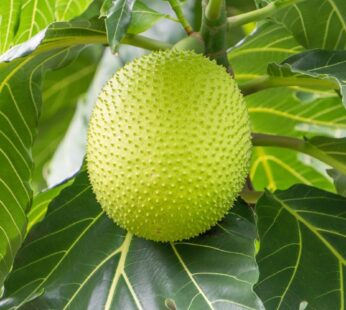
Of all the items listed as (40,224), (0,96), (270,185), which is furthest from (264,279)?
(270,185)

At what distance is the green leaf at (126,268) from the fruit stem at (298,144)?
5.1 inches

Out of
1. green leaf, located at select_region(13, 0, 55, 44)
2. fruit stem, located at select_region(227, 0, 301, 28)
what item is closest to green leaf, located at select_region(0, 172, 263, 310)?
fruit stem, located at select_region(227, 0, 301, 28)

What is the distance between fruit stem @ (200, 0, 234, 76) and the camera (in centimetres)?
100

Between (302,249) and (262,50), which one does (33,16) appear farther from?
(302,249)

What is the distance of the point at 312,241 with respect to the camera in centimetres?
108

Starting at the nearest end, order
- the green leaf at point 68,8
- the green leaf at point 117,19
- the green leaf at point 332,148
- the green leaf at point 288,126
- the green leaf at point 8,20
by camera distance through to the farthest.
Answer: the green leaf at point 117,19
the green leaf at point 332,148
the green leaf at point 8,20
the green leaf at point 68,8
the green leaf at point 288,126

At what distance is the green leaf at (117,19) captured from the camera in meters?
0.85

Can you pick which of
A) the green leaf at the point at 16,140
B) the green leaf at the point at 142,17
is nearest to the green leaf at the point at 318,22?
the green leaf at the point at 142,17

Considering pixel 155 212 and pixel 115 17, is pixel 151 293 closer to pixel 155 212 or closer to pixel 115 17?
pixel 155 212

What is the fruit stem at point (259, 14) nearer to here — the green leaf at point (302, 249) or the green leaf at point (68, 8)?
the green leaf at point (302, 249)

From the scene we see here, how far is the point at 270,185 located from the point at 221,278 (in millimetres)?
679

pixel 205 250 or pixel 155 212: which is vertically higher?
pixel 155 212

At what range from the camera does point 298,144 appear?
1.13 m

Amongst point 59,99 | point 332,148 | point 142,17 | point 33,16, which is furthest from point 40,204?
point 332,148
